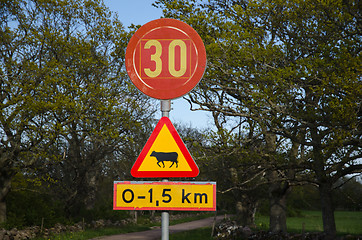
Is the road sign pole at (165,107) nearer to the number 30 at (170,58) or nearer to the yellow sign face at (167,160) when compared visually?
the yellow sign face at (167,160)

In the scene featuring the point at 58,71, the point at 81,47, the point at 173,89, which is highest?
the point at 81,47

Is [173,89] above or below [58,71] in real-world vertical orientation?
below

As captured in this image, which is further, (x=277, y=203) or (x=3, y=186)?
(x=3, y=186)

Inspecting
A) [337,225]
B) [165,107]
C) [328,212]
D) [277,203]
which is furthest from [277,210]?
[337,225]

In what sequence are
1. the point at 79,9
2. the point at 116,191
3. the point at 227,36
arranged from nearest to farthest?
the point at 116,191
the point at 227,36
the point at 79,9

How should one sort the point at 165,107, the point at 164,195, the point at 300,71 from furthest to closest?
1. the point at 300,71
2. the point at 165,107
3. the point at 164,195

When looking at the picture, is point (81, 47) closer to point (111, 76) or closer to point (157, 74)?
point (111, 76)

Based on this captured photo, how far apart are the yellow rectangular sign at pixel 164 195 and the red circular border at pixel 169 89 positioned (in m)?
0.78

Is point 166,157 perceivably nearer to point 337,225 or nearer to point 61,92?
point 61,92

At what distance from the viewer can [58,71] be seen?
2005cm

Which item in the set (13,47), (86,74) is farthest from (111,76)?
(13,47)

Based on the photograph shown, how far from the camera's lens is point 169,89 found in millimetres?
3857

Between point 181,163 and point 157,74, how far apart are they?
31.9 inches

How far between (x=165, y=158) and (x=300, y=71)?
7.92 metres
